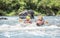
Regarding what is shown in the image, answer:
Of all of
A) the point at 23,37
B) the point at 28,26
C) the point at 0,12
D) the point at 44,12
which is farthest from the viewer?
the point at 44,12

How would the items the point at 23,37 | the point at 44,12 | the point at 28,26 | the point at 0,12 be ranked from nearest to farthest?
the point at 23,37 < the point at 28,26 < the point at 0,12 < the point at 44,12

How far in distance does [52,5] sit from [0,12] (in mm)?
10231

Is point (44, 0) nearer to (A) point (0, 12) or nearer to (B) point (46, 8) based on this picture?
(B) point (46, 8)

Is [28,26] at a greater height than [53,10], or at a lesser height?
lesser

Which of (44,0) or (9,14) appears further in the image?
(44,0)

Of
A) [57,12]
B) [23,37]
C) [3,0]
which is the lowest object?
[23,37]

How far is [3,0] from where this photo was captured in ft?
146

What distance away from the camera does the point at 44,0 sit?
45.4 metres

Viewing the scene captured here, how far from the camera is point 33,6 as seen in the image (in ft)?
147

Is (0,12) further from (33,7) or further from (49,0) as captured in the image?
(49,0)

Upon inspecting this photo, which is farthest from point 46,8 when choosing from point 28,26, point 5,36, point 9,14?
point 5,36

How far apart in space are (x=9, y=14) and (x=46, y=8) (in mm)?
7613

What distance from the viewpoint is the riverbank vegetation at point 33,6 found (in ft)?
143

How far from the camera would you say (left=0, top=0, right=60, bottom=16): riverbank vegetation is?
43.4 meters
